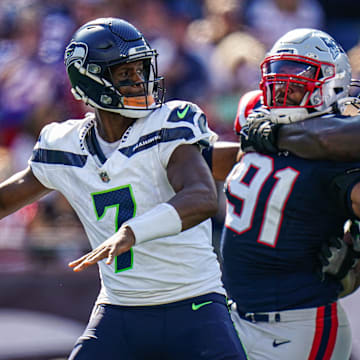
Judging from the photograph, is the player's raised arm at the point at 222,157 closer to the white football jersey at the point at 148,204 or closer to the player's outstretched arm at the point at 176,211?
the white football jersey at the point at 148,204

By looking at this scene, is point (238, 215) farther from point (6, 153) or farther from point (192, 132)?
point (6, 153)

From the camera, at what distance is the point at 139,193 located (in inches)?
111

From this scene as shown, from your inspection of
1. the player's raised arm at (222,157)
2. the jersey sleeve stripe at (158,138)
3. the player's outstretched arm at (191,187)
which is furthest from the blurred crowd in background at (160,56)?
the player's outstretched arm at (191,187)

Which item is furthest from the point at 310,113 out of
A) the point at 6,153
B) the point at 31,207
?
the point at 6,153

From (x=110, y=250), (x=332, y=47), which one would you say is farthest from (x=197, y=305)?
(x=332, y=47)

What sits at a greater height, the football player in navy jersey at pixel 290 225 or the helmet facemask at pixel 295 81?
the helmet facemask at pixel 295 81

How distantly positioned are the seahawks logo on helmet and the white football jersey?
1.11 feet

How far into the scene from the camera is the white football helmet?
333cm

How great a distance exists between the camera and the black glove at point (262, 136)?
3.26 meters

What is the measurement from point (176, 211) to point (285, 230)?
842 millimetres

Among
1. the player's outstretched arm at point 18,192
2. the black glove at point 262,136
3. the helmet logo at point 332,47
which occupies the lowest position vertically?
the player's outstretched arm at point 18,192

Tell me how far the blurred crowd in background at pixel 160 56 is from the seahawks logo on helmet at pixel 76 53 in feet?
8.44

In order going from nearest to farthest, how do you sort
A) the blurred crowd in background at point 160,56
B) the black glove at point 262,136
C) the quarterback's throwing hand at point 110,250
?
the quarterback's throwing hand at point 110,250 → the black glove at point 262,136 → the blurred crowd in background at point 160,56

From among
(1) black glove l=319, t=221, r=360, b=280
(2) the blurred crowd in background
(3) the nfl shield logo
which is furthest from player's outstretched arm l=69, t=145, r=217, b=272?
(2) the blurred crowd in background
